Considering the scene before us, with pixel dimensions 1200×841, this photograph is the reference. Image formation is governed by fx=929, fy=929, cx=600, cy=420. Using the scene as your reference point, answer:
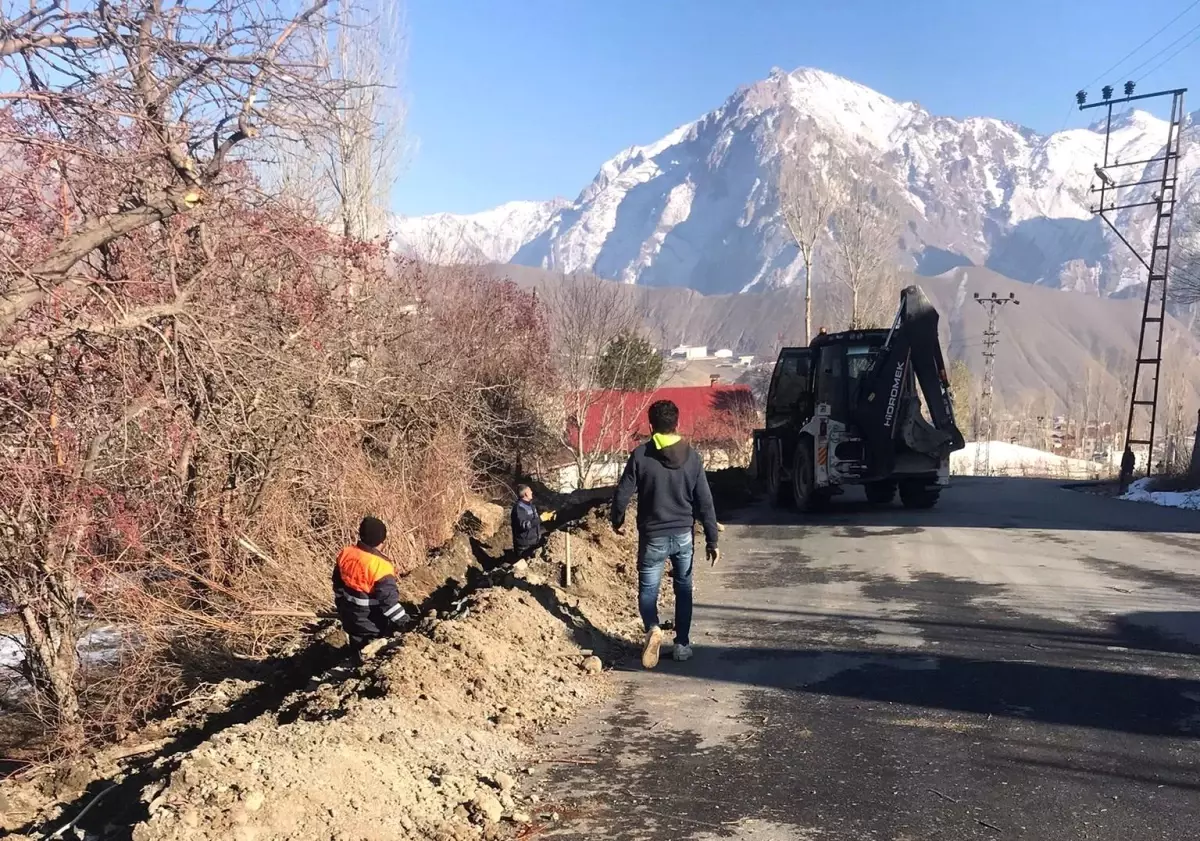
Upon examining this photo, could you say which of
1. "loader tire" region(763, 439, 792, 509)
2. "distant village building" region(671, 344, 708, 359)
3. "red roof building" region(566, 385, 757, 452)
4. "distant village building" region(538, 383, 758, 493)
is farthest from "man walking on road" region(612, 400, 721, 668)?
"distant village building" region(671, 344, 708, 359)

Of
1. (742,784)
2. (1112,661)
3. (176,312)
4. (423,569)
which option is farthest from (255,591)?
(1112,661)

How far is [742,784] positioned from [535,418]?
58.7 ft

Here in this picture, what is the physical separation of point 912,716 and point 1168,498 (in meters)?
18.1

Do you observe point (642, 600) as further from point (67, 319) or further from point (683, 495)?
point (67, 319)

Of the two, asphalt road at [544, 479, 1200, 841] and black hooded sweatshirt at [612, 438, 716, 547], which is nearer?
asphalt road at [544, 479, 1200, 841]

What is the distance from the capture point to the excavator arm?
14.7m

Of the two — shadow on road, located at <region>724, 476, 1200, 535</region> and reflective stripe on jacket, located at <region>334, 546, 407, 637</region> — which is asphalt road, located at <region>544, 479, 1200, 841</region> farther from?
shadow on road, located at <region>724, 476, 1200, 535</region>

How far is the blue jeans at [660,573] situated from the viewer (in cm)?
696

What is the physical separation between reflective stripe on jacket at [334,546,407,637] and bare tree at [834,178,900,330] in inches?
1674

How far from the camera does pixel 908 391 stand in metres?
15.0

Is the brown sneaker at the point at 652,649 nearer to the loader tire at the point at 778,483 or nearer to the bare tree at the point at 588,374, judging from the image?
the loader tire at the point at 778,483

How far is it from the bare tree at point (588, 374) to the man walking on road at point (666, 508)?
16057 mm

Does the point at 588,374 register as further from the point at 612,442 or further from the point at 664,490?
the point at 664,490

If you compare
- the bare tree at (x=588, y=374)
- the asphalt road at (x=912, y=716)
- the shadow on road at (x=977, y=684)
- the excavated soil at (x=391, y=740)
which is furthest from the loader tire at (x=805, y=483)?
the shadow on road at (x=977, y=684)
